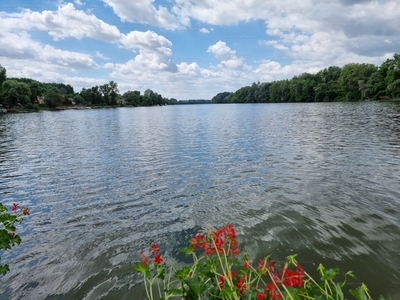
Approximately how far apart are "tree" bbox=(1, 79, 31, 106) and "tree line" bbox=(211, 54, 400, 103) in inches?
5298

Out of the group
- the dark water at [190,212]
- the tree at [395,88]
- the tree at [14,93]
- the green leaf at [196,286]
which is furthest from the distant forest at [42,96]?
the tree at [395,88]

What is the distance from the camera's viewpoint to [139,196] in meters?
9.09

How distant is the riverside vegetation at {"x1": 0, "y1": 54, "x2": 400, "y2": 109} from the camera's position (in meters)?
97.1

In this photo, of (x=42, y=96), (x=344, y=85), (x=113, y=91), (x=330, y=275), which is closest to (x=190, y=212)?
(x=330, y=275)

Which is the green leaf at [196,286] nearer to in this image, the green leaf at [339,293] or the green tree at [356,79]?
the green leaf at [339,293]

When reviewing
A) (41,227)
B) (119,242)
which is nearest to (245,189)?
(119,242)

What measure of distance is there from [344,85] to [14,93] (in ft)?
457

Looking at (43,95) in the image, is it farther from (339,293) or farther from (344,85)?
(339,293)

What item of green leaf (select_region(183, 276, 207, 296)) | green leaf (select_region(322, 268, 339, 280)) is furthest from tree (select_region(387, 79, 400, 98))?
green leaf (select_region(183, 276, 207, 296))

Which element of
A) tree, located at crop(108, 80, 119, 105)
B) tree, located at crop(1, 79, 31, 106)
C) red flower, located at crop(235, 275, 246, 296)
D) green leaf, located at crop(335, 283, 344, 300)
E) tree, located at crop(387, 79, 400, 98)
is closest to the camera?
green leaf, located at crop(335, 283, 344, 300)

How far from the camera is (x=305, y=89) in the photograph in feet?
460

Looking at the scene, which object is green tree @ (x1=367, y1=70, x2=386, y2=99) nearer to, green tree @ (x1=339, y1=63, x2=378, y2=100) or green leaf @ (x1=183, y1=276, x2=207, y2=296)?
green tree @ (x1=339, y1=63, x2=378, y2=100)

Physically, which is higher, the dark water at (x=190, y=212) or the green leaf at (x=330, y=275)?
the green leaf at (x=330, y=275)

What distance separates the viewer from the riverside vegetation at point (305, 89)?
9712cm
